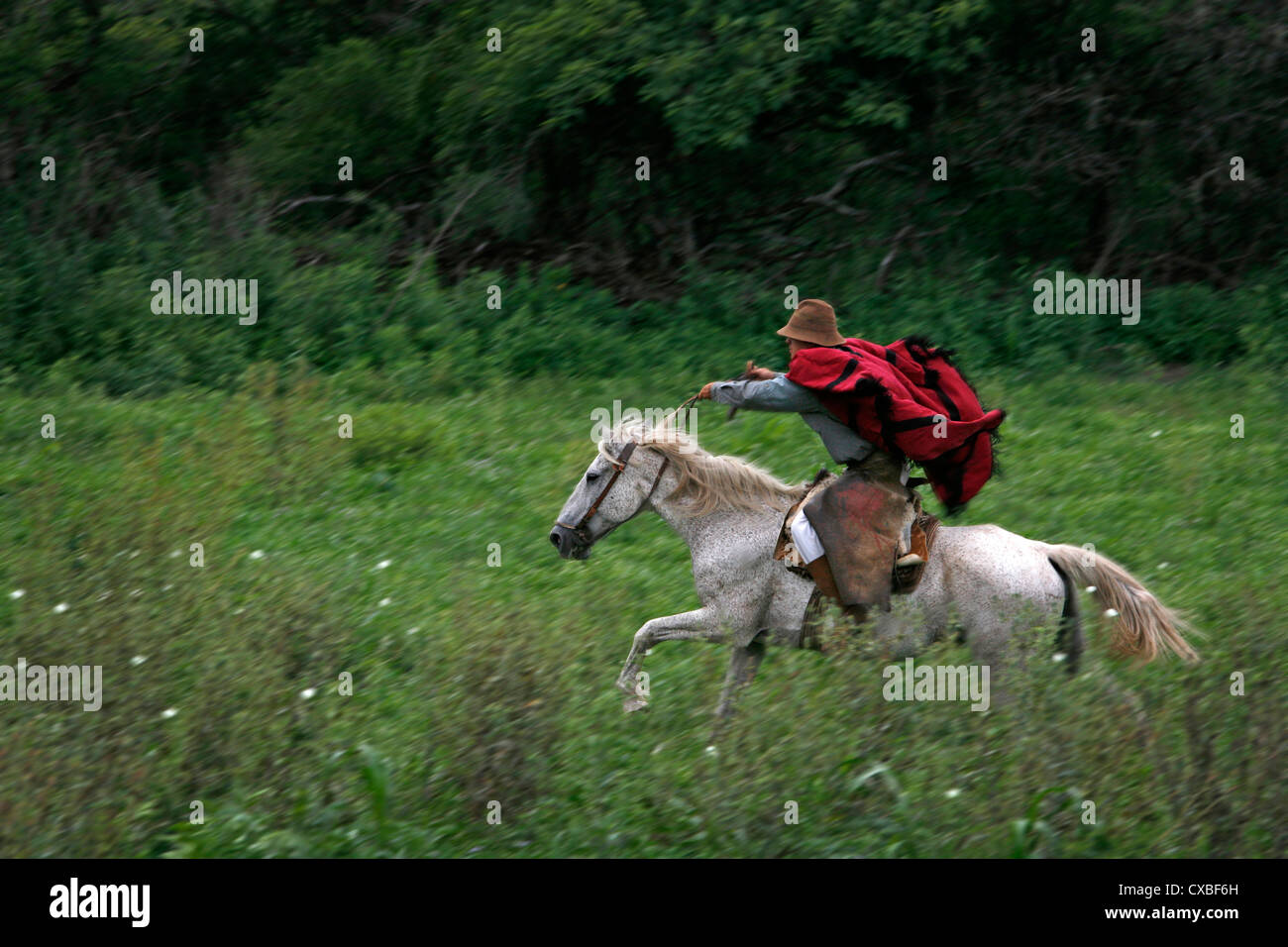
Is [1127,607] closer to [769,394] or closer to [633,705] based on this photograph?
[769,394]

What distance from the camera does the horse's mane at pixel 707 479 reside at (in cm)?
673

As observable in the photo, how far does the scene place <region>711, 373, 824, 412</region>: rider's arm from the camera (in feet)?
20.5

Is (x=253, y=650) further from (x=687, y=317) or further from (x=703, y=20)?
(x=703, y=20)

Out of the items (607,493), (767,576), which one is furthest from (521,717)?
(767,576)

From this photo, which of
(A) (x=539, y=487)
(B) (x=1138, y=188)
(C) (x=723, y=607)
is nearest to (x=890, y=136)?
(B) (x=1138, y=188)

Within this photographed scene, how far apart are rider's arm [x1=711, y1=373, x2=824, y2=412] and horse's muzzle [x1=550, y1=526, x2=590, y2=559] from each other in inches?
40.7

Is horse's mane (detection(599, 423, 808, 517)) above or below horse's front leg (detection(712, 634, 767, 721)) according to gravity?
above

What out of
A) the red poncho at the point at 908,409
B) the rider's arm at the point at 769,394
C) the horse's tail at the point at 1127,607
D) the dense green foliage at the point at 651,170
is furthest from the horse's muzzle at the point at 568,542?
the dense green foliage at the point at 651,170

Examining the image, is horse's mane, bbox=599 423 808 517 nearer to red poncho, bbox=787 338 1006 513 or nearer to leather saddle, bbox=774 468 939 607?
leather saddle, bbox=774 468 939 607

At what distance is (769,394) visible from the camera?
6.26 meters

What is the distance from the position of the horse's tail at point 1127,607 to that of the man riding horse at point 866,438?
2.01 ft

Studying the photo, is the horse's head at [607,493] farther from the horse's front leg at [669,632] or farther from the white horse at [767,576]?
the horse's front leg at [669,632]

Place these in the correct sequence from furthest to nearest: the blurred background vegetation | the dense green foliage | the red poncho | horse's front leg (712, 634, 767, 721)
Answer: the dense green foliage, horse's front leg (712, 634, 767, 721), the red poncho, the blurred background vegetation

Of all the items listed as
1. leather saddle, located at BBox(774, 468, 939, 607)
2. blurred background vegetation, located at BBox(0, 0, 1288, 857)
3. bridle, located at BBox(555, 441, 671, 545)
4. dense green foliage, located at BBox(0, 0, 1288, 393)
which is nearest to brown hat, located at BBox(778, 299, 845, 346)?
leather saddle, located at BBox(774, 468, 939, 607)
